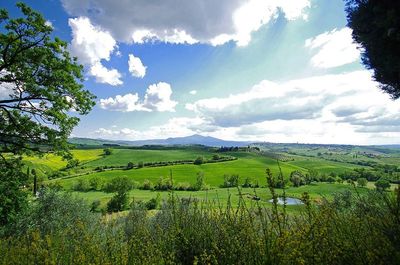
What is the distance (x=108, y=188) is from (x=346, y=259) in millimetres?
90738

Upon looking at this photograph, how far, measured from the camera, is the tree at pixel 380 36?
23.1 ft

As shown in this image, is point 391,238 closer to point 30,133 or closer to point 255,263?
point 255,263

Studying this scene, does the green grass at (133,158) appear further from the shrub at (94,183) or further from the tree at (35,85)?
the tree at (35,85)

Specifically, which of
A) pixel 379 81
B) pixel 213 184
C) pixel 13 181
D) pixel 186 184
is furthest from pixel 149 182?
pixel 379 81

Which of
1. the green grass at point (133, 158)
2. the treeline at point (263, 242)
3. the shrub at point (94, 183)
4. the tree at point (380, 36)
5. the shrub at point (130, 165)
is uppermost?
the tree at point (380, 36)

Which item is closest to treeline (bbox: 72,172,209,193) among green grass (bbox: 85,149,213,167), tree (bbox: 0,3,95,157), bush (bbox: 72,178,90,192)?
bush (bbox: 72,178,90,192)

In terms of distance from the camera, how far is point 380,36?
7.76 meters

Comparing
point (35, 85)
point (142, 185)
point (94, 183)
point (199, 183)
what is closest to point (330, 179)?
point (199, 183)

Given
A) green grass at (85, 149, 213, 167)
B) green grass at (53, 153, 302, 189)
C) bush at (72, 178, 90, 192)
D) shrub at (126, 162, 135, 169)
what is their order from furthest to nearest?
green grass at (85, 149, 213, 167), shrub at (126, 162, 135, 169), green grass at (53, 153, 302, 189), bush at (72, 178, 90, 192)

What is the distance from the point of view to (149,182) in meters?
104

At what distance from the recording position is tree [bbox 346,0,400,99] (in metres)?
7.04

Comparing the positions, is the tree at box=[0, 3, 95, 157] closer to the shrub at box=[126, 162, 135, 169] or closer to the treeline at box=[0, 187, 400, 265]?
the treeline at box=[0, 187, 400, 265]

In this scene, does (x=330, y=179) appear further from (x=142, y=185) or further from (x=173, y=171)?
(x=142, y=185)

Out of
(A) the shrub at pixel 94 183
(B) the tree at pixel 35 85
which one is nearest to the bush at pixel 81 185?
(A) the shrub at pixel 94 183
